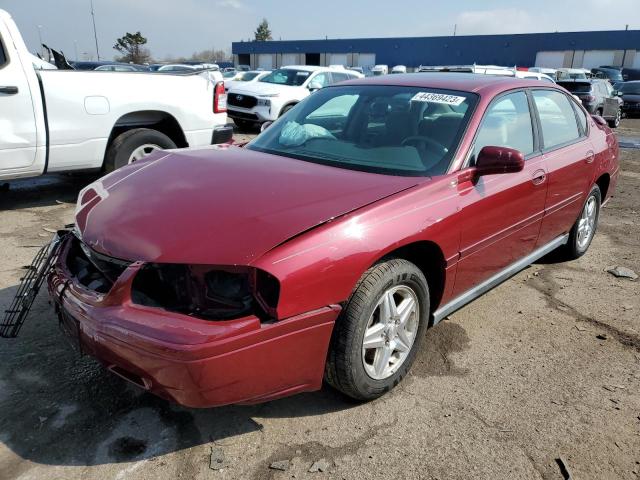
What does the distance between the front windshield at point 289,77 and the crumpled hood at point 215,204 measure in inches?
426

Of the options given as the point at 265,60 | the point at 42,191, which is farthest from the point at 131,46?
the point at 42,191

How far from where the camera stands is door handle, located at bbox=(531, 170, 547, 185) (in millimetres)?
3600

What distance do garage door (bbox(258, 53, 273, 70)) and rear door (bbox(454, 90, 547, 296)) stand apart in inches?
2530

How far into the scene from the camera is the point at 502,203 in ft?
10.8

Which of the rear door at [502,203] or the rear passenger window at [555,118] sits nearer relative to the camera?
the rear door at [502,203]

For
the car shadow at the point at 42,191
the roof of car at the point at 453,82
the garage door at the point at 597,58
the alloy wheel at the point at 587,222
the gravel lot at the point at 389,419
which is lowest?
the gravel lot at the point at 389,419

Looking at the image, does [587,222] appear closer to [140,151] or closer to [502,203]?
[502,203]

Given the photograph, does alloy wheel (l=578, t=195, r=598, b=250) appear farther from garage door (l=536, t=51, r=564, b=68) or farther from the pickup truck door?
garage door (l=536, t=51, r=564, b=68)

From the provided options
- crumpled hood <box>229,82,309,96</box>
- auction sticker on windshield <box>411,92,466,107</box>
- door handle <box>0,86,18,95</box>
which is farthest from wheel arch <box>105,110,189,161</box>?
crumpled hood <box>229,82,309,96</box>

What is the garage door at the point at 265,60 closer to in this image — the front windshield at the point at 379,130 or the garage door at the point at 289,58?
the garage door at the point at 289,58

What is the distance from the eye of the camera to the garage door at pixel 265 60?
213 ft

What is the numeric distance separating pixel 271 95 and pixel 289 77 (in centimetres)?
186

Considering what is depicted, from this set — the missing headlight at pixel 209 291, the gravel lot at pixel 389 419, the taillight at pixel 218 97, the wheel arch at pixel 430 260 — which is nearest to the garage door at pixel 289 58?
the taillight at pixel 218 97

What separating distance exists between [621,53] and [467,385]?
51.8 m
